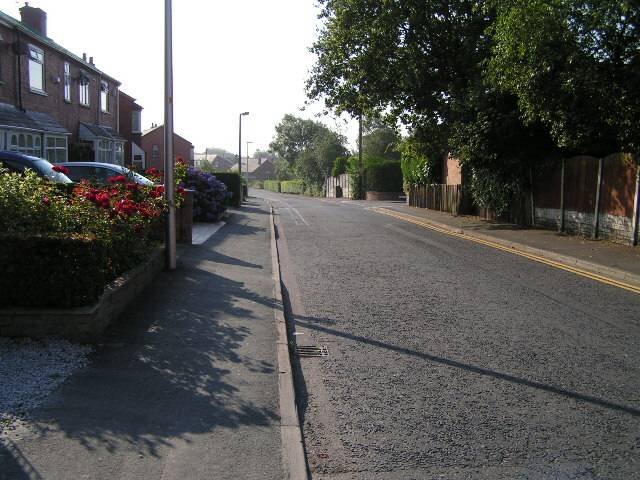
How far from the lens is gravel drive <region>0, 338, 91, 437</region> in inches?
175

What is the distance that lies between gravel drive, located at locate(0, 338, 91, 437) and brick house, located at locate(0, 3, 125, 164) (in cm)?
1865

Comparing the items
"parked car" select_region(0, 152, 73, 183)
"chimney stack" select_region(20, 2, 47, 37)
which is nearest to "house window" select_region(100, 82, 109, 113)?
"chimney stack" select_region(20, 2, 47, 37)

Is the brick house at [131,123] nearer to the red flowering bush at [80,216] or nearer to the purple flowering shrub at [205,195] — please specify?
the purple flowering shrub at [205,195]

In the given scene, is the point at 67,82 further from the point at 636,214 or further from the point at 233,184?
the point at 636,214

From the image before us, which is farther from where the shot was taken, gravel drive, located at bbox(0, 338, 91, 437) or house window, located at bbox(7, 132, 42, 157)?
house window, located at bbox(7, 132, 42, 157)

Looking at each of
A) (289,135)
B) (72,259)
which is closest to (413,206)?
(72,259)

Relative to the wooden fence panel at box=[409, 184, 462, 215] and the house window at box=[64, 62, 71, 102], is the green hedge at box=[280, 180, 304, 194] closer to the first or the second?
the wooden fence panel at box=[409, 184, 462, 215]

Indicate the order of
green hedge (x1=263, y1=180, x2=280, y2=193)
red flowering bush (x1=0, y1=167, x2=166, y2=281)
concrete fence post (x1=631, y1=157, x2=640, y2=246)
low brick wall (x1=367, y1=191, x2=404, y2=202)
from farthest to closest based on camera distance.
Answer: green hedge (x1=263, y1=180, x2=280, y2=193) < low brick wall (x1=367, y1=191, x2=404, y2=202) < concrete fence post (x1=631, y1=157, x2=640, y2=246) < red flowering bush (x1=0, y1=167, x2=166, y2=281)

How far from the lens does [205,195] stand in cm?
2067

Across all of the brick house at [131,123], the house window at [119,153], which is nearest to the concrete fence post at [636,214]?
the house window at [119,153]

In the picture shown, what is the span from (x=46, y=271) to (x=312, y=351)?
2660 millimetres

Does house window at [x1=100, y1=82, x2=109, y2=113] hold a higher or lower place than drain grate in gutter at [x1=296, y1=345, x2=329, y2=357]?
higher

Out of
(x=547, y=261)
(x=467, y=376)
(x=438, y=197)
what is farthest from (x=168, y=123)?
(x=438, y=197)

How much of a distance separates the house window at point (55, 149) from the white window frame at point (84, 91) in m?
4.81
